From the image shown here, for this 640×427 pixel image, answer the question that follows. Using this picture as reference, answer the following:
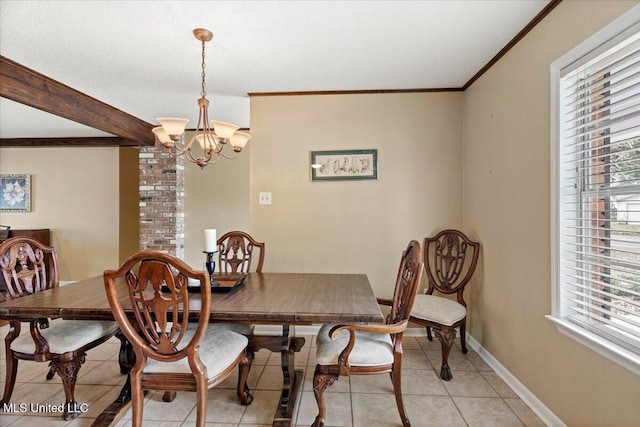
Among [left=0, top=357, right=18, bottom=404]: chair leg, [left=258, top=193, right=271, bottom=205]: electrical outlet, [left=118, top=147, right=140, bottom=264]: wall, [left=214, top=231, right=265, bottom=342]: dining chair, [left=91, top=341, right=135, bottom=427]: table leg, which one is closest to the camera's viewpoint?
[left=91, top=341, right=135, bottom=427]: table leg

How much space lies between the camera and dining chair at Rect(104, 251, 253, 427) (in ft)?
4.42

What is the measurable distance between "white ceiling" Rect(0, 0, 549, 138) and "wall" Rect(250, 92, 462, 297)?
0.22m

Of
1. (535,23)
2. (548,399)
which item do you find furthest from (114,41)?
(548,399)

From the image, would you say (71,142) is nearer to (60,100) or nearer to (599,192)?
(60,100)

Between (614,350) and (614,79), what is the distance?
119 cm

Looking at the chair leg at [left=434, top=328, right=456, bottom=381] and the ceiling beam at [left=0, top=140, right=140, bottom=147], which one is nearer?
the chair leg at [left=434, top=328, right=456, bottom=381]

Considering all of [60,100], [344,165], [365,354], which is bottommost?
[365,354]

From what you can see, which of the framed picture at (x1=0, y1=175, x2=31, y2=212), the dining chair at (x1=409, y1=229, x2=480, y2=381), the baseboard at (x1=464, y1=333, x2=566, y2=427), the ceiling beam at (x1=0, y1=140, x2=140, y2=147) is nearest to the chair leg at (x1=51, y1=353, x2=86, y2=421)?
the dining chair at (x1=409, y1=229, x2=480, y2=381)

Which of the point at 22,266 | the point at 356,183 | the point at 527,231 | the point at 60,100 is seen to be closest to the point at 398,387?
the point at 527,231

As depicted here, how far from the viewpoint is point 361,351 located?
5.49ft

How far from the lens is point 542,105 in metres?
1.83

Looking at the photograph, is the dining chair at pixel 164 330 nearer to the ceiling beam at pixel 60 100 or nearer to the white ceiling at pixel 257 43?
the white ceiling at pixel 257 43

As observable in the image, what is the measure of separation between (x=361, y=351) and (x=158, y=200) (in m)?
3.81

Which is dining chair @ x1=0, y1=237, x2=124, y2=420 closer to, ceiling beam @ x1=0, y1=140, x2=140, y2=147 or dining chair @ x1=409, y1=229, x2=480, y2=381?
dining chair @ x1=409, y1=229, x2=480, y2=381
